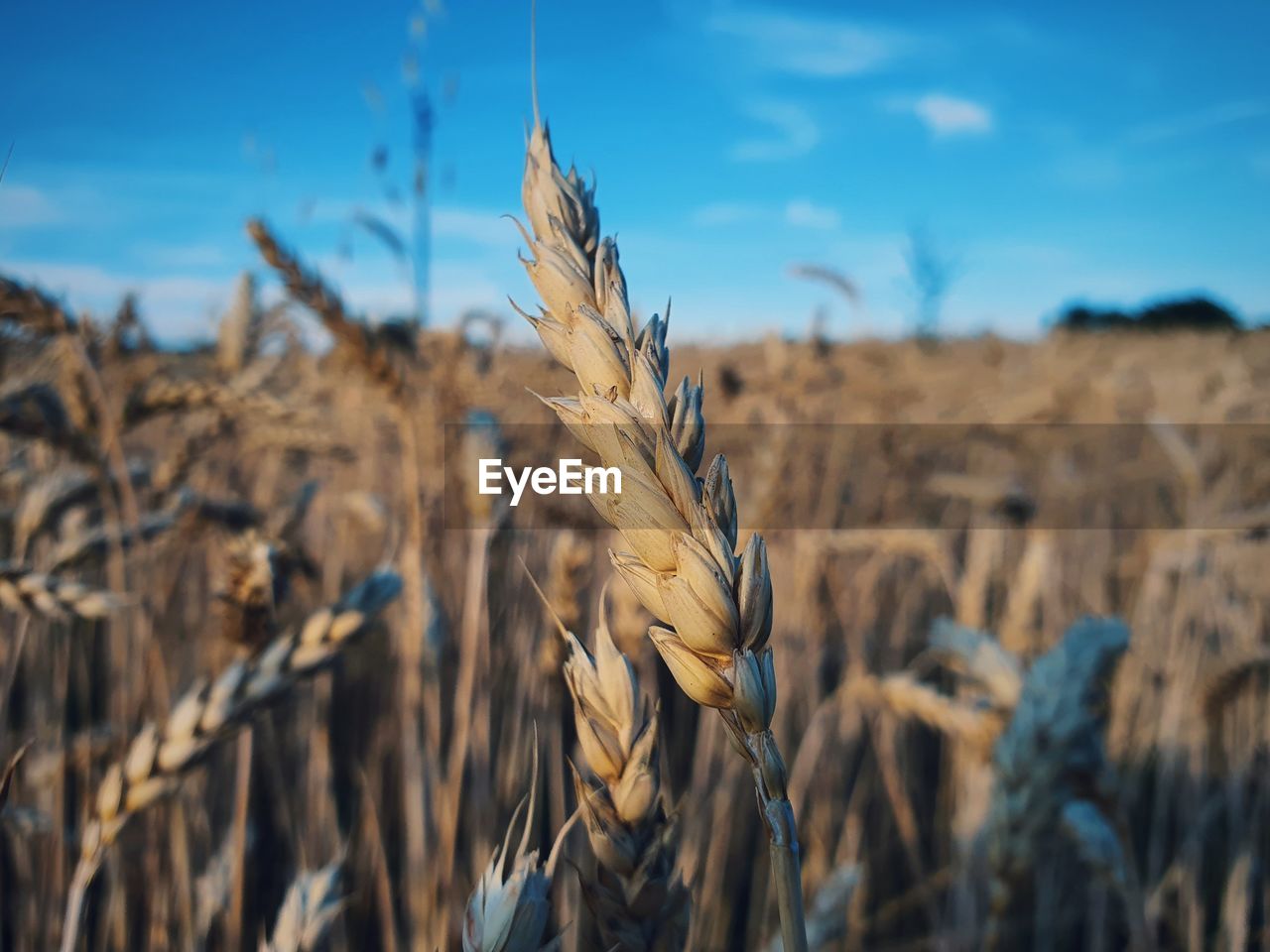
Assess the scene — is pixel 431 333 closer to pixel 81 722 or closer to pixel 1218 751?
pixel 81 722

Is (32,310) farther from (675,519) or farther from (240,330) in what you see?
(675,519)

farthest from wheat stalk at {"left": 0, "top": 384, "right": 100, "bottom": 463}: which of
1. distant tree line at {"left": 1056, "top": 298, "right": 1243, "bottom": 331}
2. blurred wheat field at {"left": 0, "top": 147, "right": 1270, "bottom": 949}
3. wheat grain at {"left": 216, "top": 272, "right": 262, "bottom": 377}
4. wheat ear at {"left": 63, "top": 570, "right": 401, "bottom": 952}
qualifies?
distant tree line at {"left": 1056, "top": 298, "right": 1243, "bottom": 331}

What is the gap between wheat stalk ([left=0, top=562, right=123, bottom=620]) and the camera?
2.76 feet

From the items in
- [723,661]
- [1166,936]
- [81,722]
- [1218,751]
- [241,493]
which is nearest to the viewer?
[723,661]

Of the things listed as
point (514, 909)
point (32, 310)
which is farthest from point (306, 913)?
point (32, 310)

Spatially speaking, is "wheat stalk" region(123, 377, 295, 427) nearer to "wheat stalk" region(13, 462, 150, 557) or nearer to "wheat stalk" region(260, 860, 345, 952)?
"wheat stalk" region(13, 462, 150, 557)

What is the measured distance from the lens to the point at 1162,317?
21.2 metres

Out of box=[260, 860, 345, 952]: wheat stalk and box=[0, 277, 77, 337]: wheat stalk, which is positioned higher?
box=[0, 277, 77, 337]: wheat stalk

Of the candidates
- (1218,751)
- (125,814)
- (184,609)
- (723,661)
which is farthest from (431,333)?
(1218,751)

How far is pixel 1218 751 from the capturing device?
217 centimetres

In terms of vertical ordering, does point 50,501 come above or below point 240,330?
below

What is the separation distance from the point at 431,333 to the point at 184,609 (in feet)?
2.88

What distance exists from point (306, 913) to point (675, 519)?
1.72 feet

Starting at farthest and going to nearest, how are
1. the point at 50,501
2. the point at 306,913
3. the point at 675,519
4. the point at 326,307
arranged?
the point at 50,501, the point at 326,307, the point at 306,913, the point at 675,519
